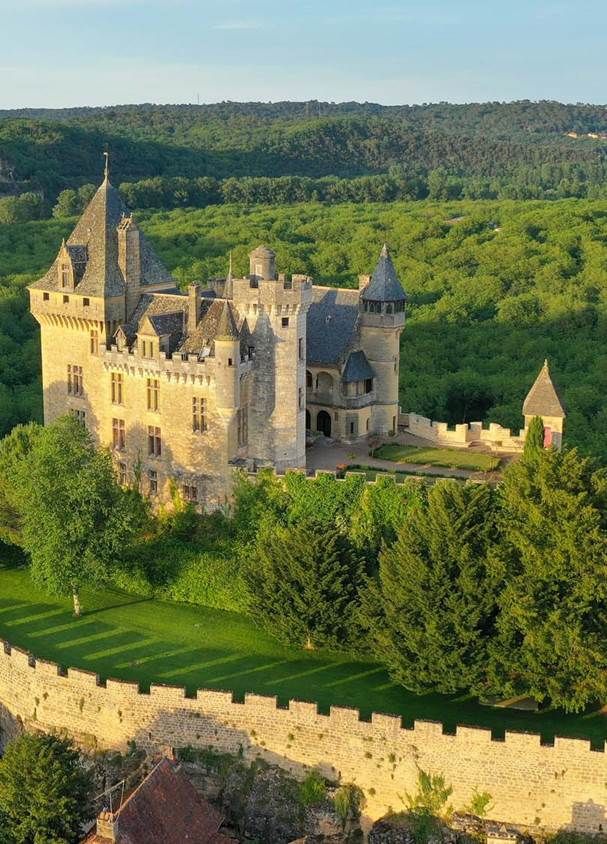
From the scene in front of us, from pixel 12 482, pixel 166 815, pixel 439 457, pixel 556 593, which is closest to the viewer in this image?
pixel 166 815

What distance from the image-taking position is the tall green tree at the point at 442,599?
35.9m

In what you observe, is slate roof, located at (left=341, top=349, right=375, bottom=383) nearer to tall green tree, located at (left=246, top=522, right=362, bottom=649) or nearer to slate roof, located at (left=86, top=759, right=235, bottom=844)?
tall green tree, located at (left=246, top=522, right=362, bottom=649)

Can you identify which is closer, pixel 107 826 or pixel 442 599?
pixel 107 826

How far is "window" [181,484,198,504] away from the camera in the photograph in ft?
150

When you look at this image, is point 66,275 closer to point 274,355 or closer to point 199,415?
point 199,415

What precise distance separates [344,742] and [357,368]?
1868 centimetres

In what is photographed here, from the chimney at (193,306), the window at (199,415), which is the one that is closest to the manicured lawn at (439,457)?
the window at (199,415)

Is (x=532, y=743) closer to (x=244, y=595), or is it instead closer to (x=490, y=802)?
(x=490, y=802)

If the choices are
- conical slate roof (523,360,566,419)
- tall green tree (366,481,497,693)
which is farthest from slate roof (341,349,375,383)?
tall green tree (366,481,497,693)

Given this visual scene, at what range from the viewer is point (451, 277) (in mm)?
89250

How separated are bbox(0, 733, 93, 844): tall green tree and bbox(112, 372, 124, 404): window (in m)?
17.1

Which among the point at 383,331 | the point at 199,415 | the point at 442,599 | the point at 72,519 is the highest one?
the point at 383,331

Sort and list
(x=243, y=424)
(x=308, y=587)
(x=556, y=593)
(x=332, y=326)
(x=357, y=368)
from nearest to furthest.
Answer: (x=556, y=593)
(x=308, y=587)
(x=243, y=424)
(x=357, y=368)
(x=332, y=326)

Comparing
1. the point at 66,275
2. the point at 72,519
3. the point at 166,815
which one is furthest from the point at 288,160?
the point at 166,815
